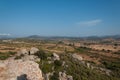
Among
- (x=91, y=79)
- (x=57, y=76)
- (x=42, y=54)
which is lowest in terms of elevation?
(x=91, y=79)

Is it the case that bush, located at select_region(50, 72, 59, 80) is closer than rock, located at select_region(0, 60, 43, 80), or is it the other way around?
rock, located at select_region(0, 60, 43, 80)

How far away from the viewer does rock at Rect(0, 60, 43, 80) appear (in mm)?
13936

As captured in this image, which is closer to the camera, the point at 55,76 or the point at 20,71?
the point at 20,71

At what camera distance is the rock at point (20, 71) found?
1394 cm

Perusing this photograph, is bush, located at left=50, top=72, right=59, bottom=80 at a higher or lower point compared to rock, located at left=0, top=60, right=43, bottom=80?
lower

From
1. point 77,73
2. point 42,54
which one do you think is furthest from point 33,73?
point 42,54

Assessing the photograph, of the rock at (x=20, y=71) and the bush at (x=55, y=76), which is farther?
the bush at (x=55, y=76)

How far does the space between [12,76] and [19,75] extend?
56 cm

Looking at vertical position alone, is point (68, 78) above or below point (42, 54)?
below

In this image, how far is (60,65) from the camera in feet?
109

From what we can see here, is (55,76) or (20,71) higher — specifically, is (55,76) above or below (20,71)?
below

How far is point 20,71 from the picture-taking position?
14828 millimetres

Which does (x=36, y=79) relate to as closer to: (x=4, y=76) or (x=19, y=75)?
(x=19, y=75)

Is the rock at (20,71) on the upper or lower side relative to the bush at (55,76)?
upper
